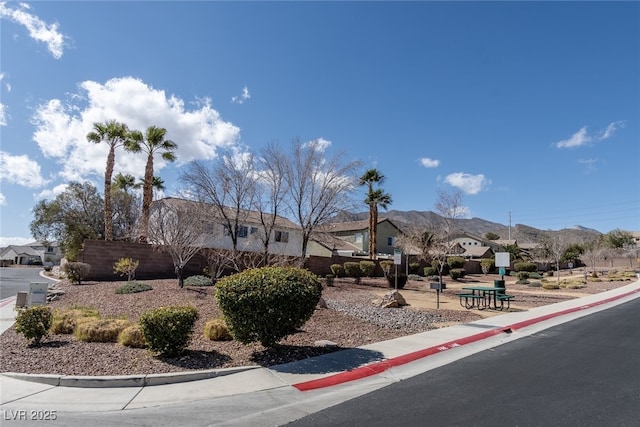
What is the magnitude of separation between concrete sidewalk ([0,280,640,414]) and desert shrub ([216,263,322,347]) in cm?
68

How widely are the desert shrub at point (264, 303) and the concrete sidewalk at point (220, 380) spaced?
68cm

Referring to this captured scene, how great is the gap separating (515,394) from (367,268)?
2693 centimetres

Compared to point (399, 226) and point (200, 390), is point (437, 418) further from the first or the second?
point (399, 226)

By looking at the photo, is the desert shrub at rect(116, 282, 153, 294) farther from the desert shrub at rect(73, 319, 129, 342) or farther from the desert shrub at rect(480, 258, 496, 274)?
the desert shrub at rect(480, 258, 496, 274)

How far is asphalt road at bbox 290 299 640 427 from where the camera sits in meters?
5.10

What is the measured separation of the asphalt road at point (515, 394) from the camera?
5.10m

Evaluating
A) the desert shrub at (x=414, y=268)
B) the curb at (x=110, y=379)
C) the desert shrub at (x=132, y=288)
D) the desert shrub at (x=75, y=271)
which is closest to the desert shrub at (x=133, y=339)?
the curb at (x=110, y=379)

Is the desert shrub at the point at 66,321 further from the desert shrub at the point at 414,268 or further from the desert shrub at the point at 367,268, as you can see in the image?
the desert shrub at the point at 414,268

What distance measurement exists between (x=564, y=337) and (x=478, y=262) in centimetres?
4090

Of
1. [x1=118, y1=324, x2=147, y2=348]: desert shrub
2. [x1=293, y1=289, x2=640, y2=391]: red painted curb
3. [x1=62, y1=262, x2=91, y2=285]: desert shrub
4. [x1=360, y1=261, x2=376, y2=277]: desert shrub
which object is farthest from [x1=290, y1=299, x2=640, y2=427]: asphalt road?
[x1=360, y1=261, x2=376, y2=277]: desert shrub

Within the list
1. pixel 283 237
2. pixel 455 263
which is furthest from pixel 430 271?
pixel 283 237

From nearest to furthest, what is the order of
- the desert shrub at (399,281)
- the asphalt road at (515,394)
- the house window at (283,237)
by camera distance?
the asphalt road at (515,394) → the desert shrub at (399,281) → the house window at (283,237)

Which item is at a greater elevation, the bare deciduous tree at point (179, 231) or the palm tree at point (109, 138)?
the palm tree at point (109, 138)

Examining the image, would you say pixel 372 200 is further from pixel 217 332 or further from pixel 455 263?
pixel 217 332
